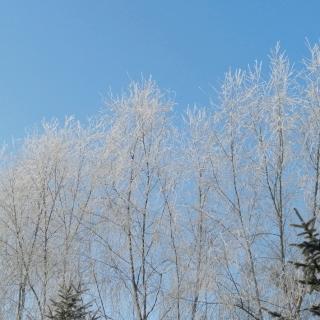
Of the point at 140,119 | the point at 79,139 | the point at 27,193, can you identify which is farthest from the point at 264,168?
the point at 27,193

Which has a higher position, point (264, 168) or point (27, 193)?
point (27, 193)

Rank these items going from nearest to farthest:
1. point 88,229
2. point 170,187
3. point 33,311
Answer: point 170,187 → point 88,229 → point 33,311

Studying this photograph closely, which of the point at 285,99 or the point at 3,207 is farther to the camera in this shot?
the point at 3,207

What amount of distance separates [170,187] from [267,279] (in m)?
2.85

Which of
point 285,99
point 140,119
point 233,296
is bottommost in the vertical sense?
point 233,296

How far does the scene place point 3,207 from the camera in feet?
43.9

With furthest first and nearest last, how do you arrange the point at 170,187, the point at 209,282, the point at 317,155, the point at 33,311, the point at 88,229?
the point at 33,311 → the point at 88,229 → the point at 170,187 → the point at 209,282 → the point at 317,155

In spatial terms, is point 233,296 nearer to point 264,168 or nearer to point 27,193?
point 264,168

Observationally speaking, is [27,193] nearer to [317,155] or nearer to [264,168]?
[264,168]

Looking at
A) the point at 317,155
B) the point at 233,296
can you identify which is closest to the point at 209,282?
the point at 233,296

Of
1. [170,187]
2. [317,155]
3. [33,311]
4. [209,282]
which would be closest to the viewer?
[317,155]

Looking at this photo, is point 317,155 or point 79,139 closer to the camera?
point 317,155

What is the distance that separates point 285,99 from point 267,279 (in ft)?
10.9

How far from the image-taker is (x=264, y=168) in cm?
990
